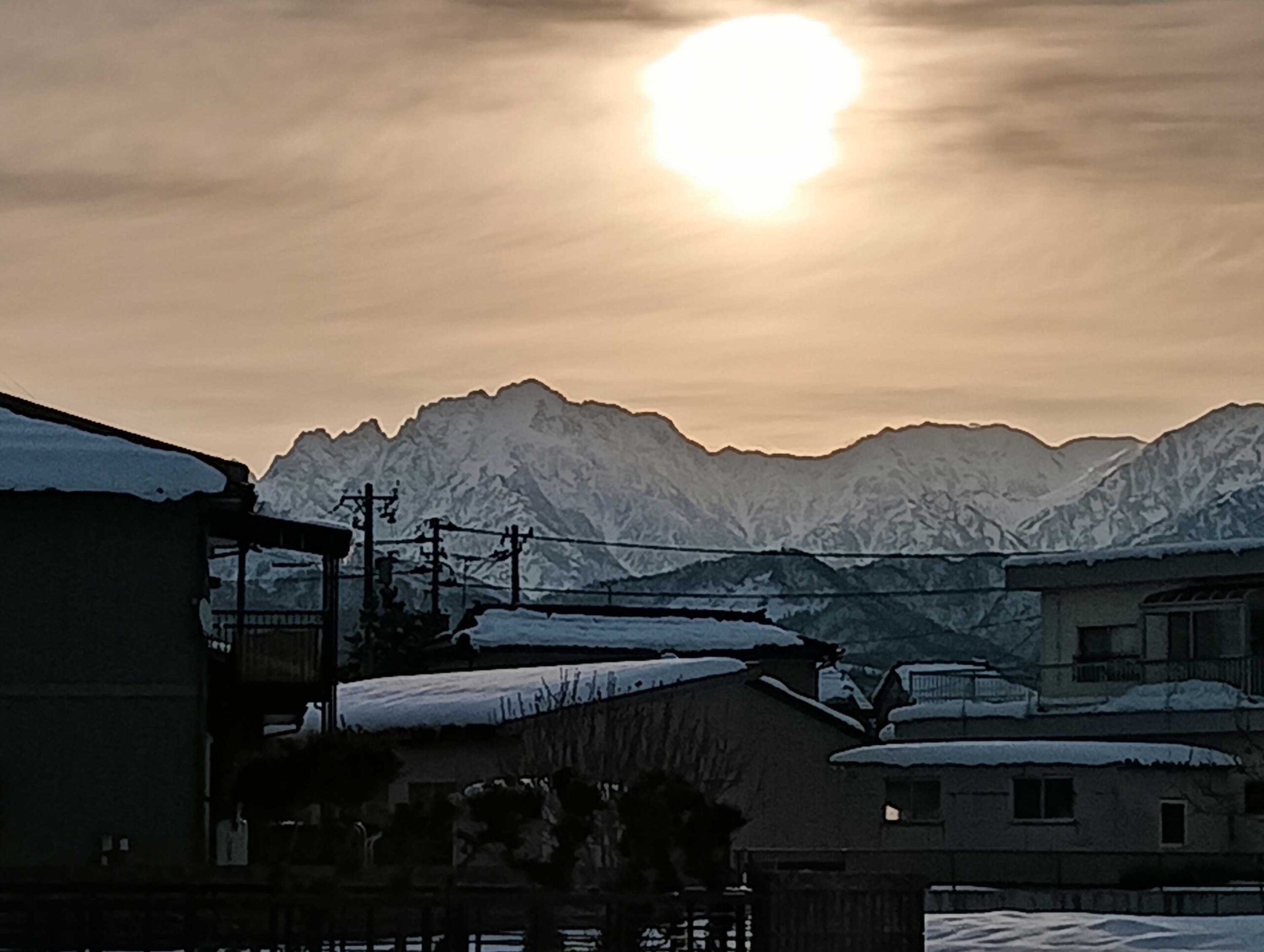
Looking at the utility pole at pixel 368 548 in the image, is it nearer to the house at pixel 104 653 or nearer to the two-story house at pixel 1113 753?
the two-story house at pixel 1113 753

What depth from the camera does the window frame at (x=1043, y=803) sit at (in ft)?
163

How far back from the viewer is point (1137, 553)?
181 feet

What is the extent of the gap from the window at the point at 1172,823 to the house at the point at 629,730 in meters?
6.42

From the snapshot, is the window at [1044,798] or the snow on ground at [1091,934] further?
the window at [1044,798]

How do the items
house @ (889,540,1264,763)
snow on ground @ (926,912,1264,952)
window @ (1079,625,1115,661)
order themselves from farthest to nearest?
window @ (1079,625,1115,661) → house @ (889,540,1264,763) → snow on ground @ (926,912,1264,952)

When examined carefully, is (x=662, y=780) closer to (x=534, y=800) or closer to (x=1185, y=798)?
(x=534, y=800)

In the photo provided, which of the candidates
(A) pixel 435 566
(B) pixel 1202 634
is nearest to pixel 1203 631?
(B) pixel 1202 634

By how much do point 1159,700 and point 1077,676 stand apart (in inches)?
150

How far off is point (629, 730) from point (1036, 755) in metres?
12.3

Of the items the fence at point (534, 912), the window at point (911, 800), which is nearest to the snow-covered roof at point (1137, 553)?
the window at point (911, 800)

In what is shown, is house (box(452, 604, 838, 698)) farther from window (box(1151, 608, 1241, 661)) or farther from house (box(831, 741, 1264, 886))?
window (box(1151, 608, 1241, 661))

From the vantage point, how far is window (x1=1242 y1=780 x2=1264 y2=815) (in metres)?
50.4

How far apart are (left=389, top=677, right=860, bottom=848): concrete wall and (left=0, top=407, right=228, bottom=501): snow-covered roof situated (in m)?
10.0

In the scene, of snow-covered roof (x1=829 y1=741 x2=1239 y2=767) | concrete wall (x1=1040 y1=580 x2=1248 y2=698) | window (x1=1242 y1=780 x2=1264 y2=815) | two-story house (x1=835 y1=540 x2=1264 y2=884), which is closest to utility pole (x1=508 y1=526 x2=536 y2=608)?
concrete wall (x1=1040 y1=580 x2=1248 y2=698)
